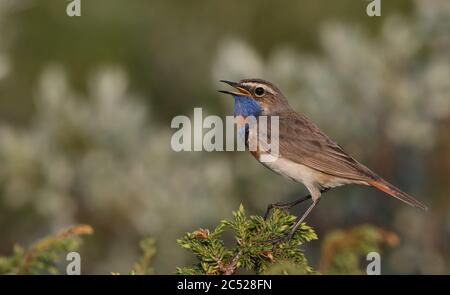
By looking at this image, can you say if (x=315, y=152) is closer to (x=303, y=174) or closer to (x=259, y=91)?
(x=303, y=174)

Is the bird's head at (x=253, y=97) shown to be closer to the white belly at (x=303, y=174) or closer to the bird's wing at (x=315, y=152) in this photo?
the bird's wing at (x=315, y=152)

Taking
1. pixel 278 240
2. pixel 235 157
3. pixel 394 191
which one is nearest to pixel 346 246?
pixel 278 240

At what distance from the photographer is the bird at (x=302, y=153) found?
6.66 meters

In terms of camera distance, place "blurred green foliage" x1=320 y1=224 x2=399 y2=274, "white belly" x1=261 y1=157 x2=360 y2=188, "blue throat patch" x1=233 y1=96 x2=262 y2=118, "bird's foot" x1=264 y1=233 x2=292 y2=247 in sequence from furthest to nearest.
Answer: "blue throat patch" x1=233 y1=96 x2=262 y2=118 < "white belly" x1=261 y1=157 x2=360 y2=188 < "blurred green foliage" x1=320 y1=224 x2=399 y2=274 < "bird's foot" x1=264 y1=233 x2=292 y2=247

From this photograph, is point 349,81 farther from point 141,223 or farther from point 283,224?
point 283,224

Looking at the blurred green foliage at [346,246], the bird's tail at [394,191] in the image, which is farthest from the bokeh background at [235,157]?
the blurred green foliage at [346,246]

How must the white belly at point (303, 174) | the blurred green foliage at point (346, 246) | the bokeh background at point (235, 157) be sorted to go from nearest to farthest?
the blurred green foliage at point (346, 246)
the white belly at point (303, 174)
the bokeh background at point (235, 157)

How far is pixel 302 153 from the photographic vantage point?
22.3 feet

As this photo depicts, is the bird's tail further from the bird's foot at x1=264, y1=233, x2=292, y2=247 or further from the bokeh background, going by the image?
the bokeh background

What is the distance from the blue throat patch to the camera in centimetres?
704

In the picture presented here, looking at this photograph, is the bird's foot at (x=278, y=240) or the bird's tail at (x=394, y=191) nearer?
the bird's foot at (x=278, y=240)

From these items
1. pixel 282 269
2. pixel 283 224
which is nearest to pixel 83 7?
pixel 283 224

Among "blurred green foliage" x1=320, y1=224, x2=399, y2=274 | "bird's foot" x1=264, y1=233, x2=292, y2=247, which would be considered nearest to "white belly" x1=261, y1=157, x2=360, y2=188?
"blurred green foliage" x1=320, y1=224, x2=399, y2=274

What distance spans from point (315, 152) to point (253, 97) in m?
0.68
